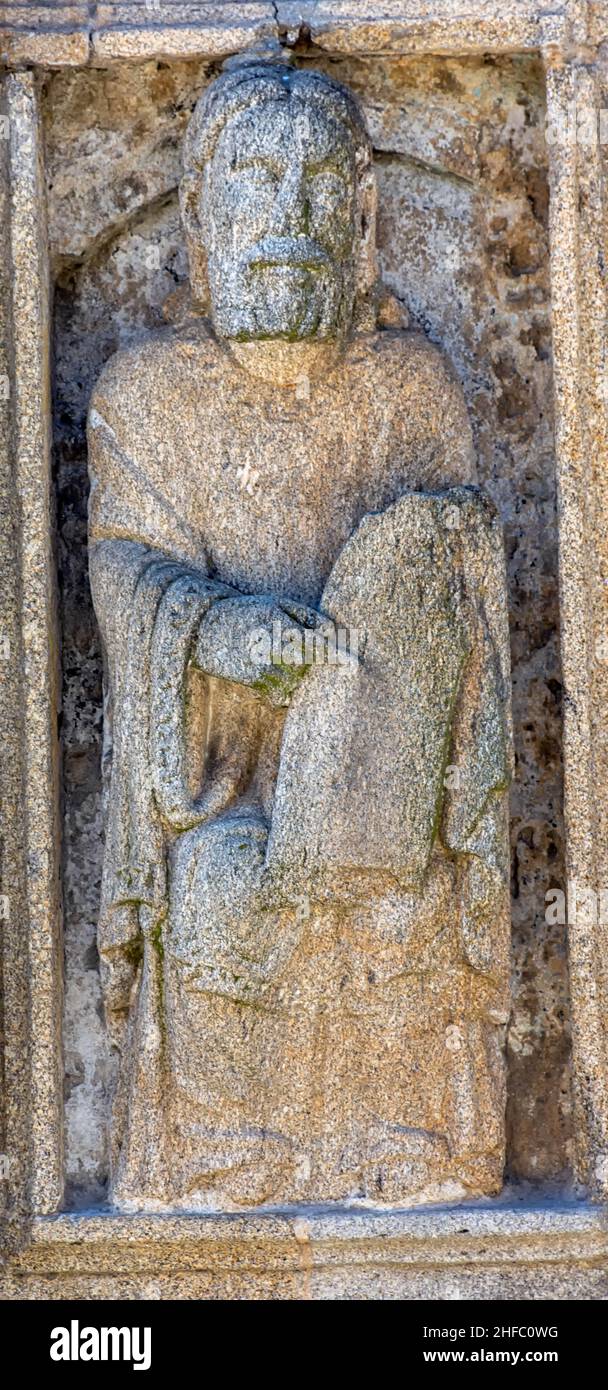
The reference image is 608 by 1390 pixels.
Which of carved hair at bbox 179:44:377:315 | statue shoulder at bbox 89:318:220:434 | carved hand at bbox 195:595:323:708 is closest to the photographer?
carved hand at bbox 195:595:323:708

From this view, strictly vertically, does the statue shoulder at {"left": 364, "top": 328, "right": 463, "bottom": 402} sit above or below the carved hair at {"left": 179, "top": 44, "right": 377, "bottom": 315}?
below

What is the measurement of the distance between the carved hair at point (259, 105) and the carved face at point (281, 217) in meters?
0.03

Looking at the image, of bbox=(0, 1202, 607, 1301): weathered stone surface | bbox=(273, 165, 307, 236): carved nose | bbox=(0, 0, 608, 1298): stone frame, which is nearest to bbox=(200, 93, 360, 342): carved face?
bbox=(273, 165, 307, 236): carved nose

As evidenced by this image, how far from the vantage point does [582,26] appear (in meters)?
7.32

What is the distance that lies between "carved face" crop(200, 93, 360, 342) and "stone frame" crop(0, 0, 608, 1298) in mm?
464

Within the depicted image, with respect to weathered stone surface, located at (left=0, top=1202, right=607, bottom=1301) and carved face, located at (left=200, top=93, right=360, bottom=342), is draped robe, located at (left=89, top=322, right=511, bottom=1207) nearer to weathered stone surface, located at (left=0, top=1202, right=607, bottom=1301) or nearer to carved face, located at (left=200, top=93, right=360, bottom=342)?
weathered stone surface, located at (left=0, top=1202, right=607, bottom=1301)

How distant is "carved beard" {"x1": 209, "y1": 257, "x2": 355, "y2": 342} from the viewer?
7062mm

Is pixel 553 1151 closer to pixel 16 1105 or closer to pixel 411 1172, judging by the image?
pixel 411 1172

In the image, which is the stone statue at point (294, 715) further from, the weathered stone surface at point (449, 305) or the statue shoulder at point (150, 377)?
the weathered stone surface at point (449, 305)

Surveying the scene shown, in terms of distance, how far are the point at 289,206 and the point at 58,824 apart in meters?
1.68

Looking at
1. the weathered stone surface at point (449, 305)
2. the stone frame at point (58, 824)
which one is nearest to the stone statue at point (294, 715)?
the stone frame at point (58, 824)

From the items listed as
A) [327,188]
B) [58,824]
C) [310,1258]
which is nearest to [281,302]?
[327,188]

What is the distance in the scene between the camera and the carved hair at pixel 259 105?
23.4 ft

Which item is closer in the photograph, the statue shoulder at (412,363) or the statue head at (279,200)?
the statue head at (279,200)
